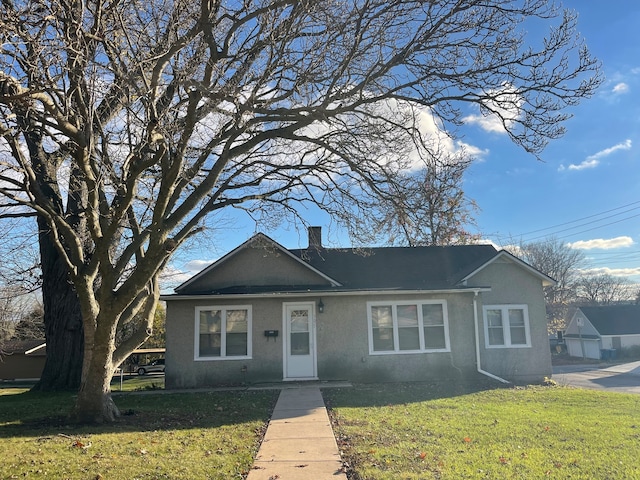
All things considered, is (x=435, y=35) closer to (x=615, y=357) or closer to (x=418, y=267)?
(x=418, y=267)

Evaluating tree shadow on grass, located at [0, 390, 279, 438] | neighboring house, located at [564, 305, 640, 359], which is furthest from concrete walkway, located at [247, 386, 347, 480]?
neighboring house, located at [564, 305, 640, 359]

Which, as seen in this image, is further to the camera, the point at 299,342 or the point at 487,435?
the point at 299,342

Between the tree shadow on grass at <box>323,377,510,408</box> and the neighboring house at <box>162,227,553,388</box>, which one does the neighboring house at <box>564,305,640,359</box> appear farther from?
the tree shadow on grass at <box>323,377,510,408</box>

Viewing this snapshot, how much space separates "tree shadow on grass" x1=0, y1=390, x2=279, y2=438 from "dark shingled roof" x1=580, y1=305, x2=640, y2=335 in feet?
158

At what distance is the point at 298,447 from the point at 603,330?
51826 mm

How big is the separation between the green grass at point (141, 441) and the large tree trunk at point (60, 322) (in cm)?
439

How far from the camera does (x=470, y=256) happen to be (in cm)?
1877

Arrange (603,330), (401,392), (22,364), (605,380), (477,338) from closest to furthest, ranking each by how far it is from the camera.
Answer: (401,392), (477,338), (605,380), (22,364), (603,330)

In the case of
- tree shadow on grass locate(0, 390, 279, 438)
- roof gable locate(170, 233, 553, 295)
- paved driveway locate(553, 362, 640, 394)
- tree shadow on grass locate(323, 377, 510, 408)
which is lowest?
paved driveway locate(553, 362, 640, 394)

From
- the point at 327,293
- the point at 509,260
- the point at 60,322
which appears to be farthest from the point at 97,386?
the point at 509,260

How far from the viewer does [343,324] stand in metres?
15.4

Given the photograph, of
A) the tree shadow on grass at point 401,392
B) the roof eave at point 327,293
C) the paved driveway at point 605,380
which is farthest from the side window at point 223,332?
the paved driveway at point 605,380

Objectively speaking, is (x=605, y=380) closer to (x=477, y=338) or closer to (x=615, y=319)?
(x=477, y=338)

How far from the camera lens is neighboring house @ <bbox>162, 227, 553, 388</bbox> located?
15109 millimetres
